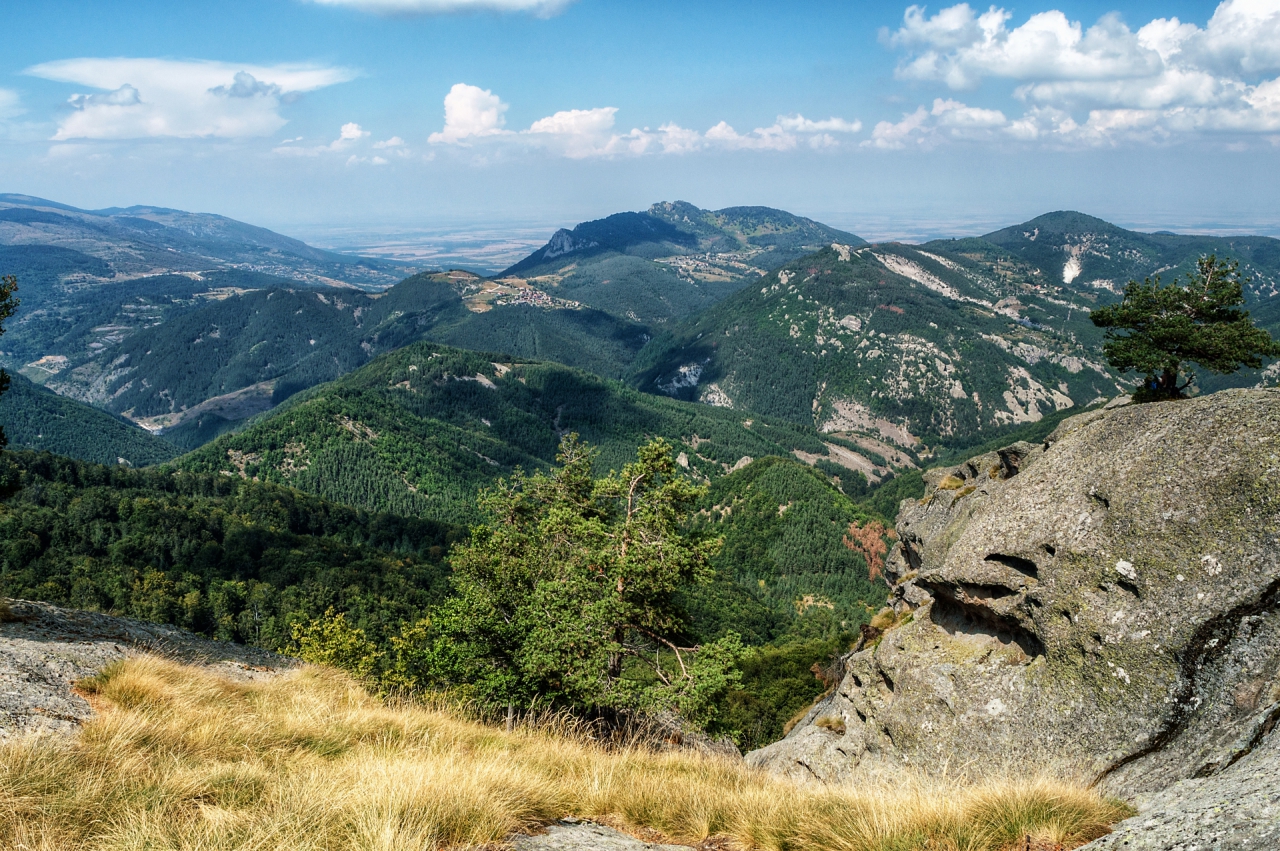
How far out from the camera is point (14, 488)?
19453mm

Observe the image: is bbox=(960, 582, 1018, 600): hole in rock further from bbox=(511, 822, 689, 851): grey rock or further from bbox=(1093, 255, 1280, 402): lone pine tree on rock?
bbox=(1093, 255, 1280, 402): lone pine tree on rock

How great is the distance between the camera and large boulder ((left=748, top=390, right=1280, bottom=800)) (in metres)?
11.5

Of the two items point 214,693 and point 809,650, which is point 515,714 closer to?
point 214,693

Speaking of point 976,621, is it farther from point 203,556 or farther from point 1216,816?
point 203,556

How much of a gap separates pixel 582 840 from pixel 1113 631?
12.0 m

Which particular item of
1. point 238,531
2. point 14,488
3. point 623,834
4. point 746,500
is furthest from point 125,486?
point 623,834

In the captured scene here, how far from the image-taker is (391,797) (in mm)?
6707

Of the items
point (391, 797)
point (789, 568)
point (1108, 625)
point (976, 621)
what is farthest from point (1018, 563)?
point (789, 568)

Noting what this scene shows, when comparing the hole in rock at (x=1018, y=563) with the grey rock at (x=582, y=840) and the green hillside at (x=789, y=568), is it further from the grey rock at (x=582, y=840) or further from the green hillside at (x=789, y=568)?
the green hillside at (x=789, y=568)

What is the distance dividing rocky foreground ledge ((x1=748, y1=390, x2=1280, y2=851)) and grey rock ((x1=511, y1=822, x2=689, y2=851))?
18.1ft

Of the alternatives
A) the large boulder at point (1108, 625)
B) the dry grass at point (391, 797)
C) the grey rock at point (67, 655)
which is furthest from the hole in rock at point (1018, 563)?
the grey rock at point (67, 655)

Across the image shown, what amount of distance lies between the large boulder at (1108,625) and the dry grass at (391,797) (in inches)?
161

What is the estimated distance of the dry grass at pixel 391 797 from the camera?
6250 mm

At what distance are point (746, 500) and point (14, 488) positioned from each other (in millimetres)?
185882
